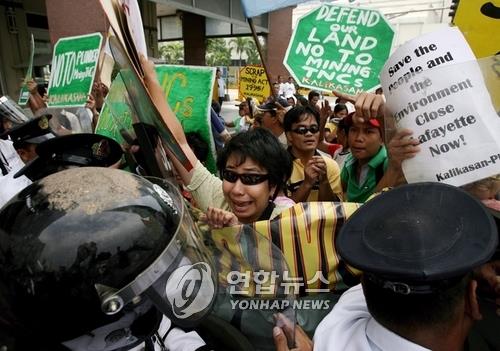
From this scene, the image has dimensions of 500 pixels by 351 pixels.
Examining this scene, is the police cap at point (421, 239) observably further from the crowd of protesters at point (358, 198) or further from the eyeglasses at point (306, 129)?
the eyeglasses at point (306, 129)

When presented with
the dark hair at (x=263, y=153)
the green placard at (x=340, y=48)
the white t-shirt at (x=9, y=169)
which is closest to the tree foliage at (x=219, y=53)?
the white t-shirt at (x=9, y=169)

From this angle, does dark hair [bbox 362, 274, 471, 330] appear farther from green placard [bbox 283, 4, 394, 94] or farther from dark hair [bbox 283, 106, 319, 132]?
dark hair [bbox 283, 106, 319, 132]

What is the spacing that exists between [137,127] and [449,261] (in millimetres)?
1299

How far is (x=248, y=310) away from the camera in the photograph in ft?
3.59

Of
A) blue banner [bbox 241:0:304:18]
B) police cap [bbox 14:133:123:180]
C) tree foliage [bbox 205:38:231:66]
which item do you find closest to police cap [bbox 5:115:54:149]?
police cap [bbox 14:133:123:180]

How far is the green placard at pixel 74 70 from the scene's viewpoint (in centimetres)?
346

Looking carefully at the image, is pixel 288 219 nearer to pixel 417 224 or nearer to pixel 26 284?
pixel 417 224

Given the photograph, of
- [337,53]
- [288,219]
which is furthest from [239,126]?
[288,219]

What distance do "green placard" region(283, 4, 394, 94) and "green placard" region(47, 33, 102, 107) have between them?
6.31ft

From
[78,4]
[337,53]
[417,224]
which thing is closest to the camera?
[417,224]

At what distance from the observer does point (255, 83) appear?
8.48 meters

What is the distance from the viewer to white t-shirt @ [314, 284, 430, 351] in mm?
875

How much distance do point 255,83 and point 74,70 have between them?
17.3 feet

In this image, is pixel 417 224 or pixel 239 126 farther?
pixel 239 126
